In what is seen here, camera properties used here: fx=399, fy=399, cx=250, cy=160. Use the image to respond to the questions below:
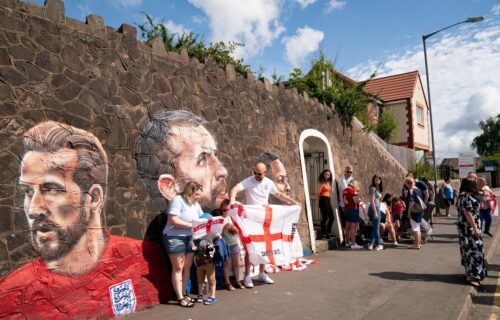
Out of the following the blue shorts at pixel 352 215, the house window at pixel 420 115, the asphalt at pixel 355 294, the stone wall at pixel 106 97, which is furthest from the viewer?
the house window at pixel 420 115

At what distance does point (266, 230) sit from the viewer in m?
7.12

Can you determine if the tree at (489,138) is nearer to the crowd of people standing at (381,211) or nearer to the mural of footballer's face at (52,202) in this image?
the crowd of people standing at (381,211)

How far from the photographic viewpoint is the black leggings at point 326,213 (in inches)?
408

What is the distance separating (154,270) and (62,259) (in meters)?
1.39

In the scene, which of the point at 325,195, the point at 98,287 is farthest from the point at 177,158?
the point at 325,195

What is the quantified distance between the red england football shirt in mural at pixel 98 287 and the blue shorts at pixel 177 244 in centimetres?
37

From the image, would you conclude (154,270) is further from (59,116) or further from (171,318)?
(59,116)

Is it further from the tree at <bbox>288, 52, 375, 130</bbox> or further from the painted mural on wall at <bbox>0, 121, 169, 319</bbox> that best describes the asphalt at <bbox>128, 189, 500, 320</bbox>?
the tree at <bbox>288, 52, 375, 130</bbox>

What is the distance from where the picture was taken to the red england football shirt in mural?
14.0 feet

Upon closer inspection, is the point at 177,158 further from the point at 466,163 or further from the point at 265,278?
the point at 466,163

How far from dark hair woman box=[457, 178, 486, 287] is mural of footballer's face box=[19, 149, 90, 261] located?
5879mm

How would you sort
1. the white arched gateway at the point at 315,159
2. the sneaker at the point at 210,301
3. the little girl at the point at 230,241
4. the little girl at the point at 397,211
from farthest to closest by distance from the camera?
1. the white arched gateway at the point at 315,159
2. the little girl at the point at 397,211
3. the little girl at the point at 230,241
4. the sneaker at the point at 210,301

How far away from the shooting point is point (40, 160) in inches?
182

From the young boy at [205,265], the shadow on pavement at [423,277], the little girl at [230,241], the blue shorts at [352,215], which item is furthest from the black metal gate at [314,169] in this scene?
the young boy at [205,265]
